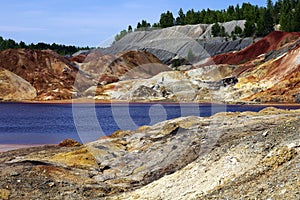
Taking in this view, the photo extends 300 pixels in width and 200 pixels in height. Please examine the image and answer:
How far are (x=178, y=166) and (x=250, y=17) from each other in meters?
Result: 120

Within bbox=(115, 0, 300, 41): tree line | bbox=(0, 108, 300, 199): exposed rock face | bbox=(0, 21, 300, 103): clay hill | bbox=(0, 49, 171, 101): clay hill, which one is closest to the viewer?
bbox=(0, 108, 300, 199): exposed rock face

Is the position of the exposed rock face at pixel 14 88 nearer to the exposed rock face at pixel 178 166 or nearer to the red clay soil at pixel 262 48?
the red clay soil at pixel 262 48

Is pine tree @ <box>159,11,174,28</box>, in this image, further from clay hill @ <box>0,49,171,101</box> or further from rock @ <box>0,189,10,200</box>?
rock @ <box>0,189,10,200</box>

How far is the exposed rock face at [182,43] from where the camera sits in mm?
121125

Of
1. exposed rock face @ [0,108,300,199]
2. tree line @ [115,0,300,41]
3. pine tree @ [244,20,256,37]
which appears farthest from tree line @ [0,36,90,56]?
exposed rock face @ [0,108,300,199]

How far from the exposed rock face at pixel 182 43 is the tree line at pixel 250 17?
4.35 m

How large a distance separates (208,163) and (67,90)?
72793 millimetres

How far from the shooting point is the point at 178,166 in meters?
17.5

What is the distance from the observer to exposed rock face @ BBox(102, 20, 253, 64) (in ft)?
397

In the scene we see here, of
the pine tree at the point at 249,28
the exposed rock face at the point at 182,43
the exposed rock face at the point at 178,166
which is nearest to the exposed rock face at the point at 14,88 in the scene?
the exposed rock face at the point at 182,43

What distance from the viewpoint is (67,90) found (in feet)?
284

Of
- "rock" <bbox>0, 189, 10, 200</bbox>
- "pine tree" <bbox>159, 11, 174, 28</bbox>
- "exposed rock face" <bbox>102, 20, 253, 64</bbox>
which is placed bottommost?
"rock" <bbox>0, 189, 10, 200</bbox>

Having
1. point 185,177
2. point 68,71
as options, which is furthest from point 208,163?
point 68,71

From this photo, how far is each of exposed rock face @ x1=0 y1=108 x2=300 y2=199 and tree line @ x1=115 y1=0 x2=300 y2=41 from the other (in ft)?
329
